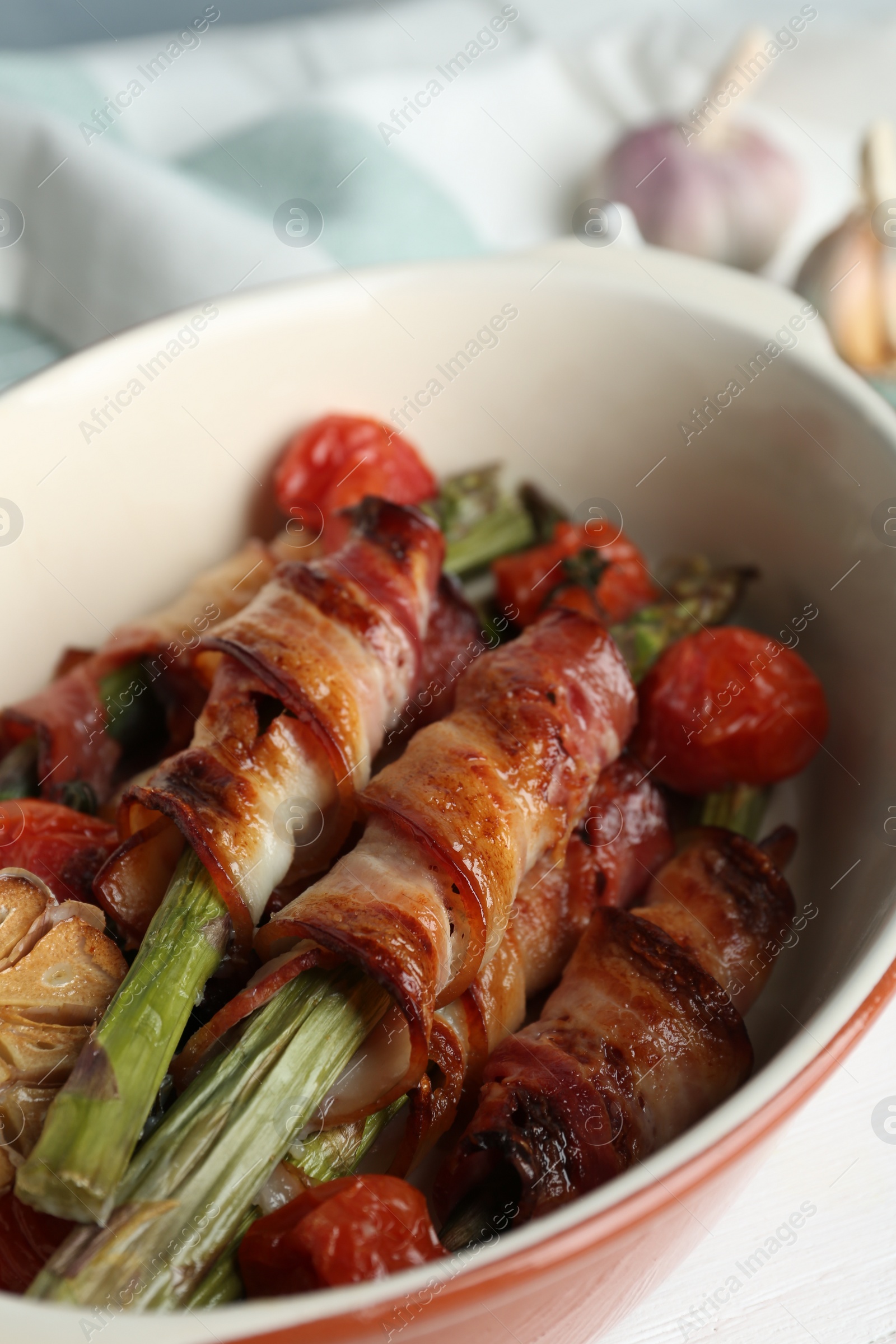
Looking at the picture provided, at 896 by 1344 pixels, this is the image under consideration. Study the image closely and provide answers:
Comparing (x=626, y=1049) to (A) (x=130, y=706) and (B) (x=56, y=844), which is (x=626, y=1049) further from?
(A) (x=130, y=706)

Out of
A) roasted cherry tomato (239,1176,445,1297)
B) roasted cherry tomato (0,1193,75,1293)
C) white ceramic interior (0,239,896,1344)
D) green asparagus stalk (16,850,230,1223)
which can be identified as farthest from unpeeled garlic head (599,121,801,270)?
roasted cherry tomato (0,1193,75,1293)

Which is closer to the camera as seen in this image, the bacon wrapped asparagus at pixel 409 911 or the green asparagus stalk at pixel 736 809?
the bacon wrapped asparagus at pixel 409 911

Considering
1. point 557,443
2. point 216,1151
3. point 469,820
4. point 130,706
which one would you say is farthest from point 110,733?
point 557,443

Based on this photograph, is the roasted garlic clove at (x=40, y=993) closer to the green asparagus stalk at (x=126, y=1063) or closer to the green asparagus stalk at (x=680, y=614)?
the green asparagus stalk at (x=126, y=1063)

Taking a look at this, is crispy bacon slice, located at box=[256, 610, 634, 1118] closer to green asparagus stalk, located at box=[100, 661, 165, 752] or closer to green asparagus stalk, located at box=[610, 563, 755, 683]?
green asparagus stalk, located at box=[610, 563, 755, 683]

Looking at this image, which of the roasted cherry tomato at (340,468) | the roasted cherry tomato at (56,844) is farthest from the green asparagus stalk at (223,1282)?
the roasted cherry tomato at (340,468)

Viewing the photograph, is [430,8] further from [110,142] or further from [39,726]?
[39,726]

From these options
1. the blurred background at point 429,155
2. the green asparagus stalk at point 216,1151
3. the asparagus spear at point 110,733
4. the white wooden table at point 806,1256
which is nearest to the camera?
the green asparagus stalk at point 216,1151

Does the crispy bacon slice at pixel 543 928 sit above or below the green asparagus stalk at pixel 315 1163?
below
